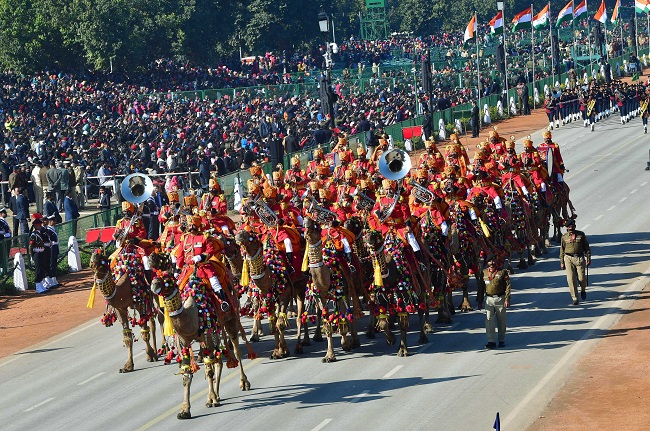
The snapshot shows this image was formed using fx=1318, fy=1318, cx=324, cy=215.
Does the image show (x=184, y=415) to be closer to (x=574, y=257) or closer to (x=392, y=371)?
(x=392, y=371)

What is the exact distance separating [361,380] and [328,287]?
6.23 feet

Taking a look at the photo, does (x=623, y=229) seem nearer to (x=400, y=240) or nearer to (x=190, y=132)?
(x=400, y=240)

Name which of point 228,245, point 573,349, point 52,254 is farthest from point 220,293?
point 52,254

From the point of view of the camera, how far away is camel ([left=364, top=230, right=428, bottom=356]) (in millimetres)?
23984

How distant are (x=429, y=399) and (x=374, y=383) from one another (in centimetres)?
143

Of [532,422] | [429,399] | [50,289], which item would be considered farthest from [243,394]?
[50,289]

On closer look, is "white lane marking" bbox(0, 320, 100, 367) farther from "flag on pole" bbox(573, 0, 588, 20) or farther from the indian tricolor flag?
"flag on pole" bbox(573, 0, 588, 20)

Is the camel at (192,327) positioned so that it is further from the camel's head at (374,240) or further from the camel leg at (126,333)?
the camel's head at (374,240)

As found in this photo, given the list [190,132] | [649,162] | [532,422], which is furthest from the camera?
[190,132]

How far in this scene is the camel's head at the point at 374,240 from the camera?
2372cm

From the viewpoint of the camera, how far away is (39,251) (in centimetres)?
3519

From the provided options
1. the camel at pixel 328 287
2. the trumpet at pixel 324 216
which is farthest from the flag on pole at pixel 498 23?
the camel at pixel 328 287

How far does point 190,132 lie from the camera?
2375 inches

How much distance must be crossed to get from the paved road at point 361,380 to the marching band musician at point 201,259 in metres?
1.93
